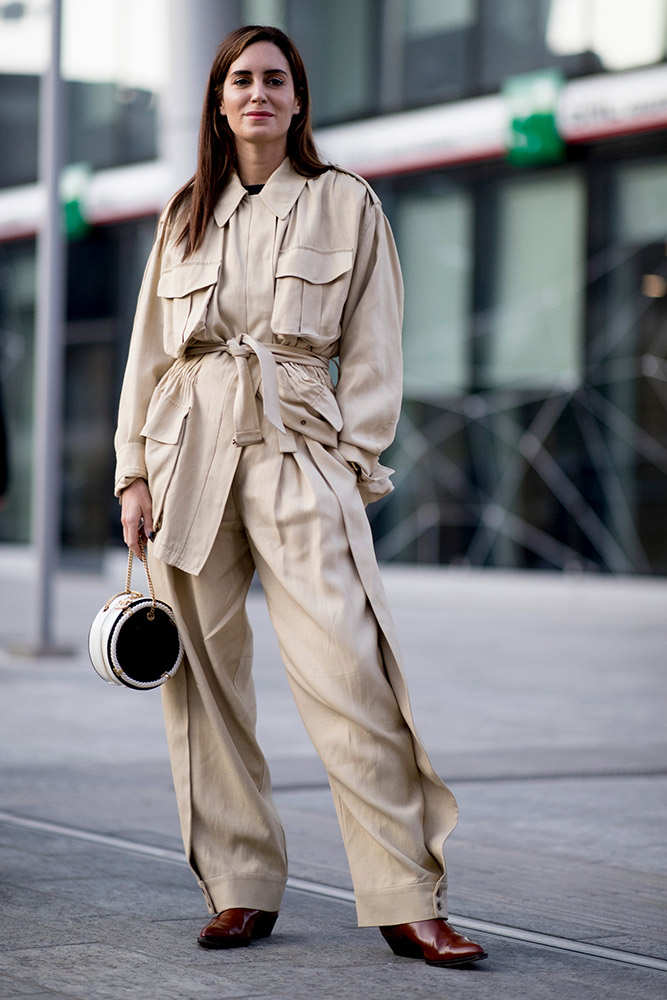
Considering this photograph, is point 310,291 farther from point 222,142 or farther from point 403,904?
point 403,904

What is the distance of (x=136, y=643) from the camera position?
3701mm

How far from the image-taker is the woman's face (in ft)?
12.5

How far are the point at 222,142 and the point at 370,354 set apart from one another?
2.14 ft

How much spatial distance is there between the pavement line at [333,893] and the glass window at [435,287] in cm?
1291

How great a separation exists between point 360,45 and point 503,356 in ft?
13.4

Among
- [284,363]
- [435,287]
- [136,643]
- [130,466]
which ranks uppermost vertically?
[435,287]

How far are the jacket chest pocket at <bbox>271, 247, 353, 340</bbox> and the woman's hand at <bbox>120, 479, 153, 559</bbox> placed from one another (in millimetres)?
493

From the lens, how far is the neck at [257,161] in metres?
3.90

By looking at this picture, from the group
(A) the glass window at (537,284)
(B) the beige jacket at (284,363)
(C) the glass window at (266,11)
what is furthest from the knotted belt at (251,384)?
(C) the glass window at (266,11)

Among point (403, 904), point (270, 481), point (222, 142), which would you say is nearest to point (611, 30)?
point (222, 142)

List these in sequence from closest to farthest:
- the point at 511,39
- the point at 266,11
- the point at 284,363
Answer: the point at 284,363 → the point at 511,39 → the point at 266,11

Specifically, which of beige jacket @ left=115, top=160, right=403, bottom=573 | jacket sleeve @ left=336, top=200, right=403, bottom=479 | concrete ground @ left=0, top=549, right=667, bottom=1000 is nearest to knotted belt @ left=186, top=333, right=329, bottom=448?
beige jacket @ left=115, top=160, right=403, bottom=573

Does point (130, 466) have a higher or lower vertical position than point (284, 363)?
lower

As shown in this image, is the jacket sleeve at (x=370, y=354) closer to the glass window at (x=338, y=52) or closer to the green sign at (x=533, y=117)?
the green sign at (x=533, y=117)
